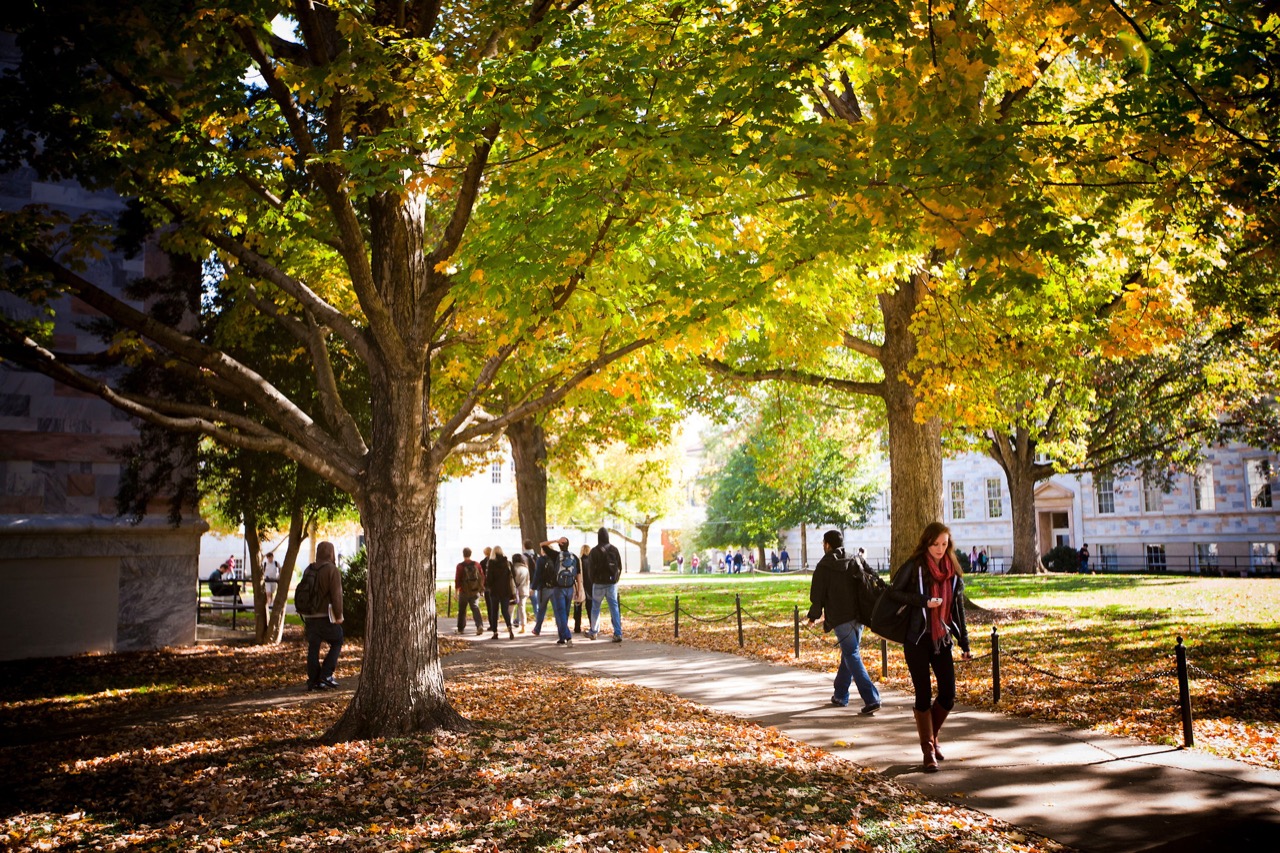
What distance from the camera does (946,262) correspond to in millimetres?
13852

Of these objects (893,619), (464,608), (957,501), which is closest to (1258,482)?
(957,501)

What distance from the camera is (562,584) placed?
16406 millimetres

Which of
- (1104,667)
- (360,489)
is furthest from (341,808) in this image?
(1104,667)

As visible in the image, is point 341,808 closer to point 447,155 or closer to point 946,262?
point 447,155

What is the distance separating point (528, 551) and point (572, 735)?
39.9ft

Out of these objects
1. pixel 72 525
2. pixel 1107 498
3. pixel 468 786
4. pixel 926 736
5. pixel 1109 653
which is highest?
pixel 1107 498

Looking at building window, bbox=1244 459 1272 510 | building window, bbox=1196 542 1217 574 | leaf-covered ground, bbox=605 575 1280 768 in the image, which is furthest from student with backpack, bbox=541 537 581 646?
building window, bbox=1244 459 1272 510

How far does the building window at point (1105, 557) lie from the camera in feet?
144

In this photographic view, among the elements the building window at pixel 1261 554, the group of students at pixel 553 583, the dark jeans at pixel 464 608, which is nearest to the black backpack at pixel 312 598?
the group of students at pixel 553 583

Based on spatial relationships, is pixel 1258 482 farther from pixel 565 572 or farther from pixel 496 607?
pixel 496 607

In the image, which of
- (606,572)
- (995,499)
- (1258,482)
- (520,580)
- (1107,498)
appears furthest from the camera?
(995,499)

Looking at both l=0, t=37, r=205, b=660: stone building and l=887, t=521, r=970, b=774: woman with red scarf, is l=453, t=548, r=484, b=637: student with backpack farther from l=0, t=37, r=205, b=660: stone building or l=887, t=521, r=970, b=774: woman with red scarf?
l=887, t=521, r=970, b=774: woman with red scarf

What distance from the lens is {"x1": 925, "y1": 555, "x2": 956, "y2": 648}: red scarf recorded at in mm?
6895

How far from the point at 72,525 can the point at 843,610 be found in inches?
514
